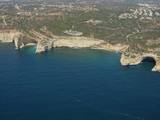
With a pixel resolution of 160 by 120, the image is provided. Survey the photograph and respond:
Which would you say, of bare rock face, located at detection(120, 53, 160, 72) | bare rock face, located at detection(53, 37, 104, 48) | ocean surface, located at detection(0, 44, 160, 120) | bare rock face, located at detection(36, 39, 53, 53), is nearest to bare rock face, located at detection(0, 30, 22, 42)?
bare rock face, located at detection(36, 39, 53, 53)

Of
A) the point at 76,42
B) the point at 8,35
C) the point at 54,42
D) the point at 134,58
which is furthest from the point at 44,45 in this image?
the point at 134,58

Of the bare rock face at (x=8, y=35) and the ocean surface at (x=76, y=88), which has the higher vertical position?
the bare rock face at (x=8, y=35)

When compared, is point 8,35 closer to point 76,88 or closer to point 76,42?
point 76,42

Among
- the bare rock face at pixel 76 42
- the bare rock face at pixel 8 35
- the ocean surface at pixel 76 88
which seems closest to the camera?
the ocean surface at pixel 76 88

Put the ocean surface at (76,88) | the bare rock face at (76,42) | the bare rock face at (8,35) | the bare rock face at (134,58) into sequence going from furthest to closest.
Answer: the bare rock face at (8,35)
the bare rock face at (76,42)
the bare rock face at (134,58)
the ocean surface at (76,88)

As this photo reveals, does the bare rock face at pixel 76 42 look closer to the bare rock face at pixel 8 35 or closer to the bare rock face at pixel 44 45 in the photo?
the bare rock face at pixel 44 45

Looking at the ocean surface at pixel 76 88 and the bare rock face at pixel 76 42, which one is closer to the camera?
the ocean surface at pixel 76 88

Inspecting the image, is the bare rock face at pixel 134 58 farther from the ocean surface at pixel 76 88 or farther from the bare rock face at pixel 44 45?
the bare rock face at pixel 44 45

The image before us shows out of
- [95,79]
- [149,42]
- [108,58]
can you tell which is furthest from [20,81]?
[149,42]

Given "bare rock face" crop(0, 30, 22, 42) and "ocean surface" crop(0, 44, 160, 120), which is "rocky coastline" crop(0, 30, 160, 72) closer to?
"bare rock face" crop(0, 30, 22, 42)

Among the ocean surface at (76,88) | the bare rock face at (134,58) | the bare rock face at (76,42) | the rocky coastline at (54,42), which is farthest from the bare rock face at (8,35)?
the bare rock face at (134,58)
